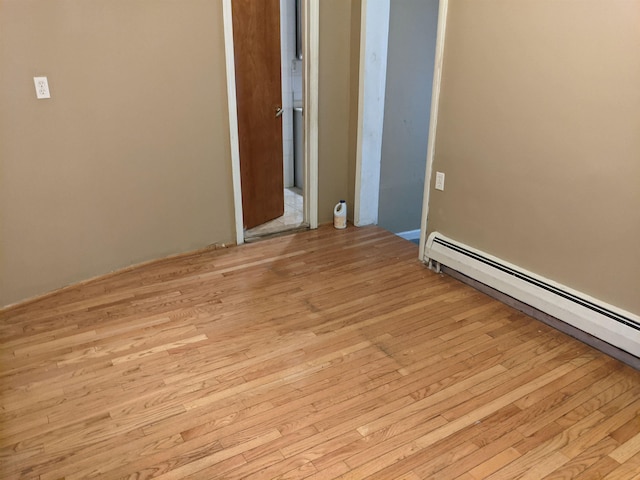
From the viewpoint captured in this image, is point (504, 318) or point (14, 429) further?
point (504, 318)

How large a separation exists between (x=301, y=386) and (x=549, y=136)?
1.71m

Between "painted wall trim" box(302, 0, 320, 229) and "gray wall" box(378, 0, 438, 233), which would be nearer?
"painted wall trim" box(302, 0, 320, 229)

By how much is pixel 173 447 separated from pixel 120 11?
2.33m

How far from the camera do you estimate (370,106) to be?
363cm

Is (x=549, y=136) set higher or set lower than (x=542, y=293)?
higher

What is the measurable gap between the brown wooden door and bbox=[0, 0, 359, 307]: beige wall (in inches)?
16.2

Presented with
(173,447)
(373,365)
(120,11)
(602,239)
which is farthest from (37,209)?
(602,239)

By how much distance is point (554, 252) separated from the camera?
247cm

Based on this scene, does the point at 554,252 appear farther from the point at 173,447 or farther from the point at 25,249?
the point at 25,249

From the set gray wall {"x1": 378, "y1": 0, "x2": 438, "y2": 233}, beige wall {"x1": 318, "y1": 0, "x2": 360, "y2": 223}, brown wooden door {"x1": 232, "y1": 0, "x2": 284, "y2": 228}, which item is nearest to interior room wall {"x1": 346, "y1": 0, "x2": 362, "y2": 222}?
beige wall {"x1": 318, "y1": 0, "x2": 360, "y2": 223}

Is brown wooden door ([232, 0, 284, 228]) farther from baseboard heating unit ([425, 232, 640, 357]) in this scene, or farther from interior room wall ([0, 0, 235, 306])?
baseboard heating unit ([425, 232, 640, 357])

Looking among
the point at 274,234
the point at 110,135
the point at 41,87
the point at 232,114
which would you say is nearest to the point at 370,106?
the point at 232,114

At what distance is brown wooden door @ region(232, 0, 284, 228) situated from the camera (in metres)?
3.48

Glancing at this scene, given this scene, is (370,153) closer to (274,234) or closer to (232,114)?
(274,234)
